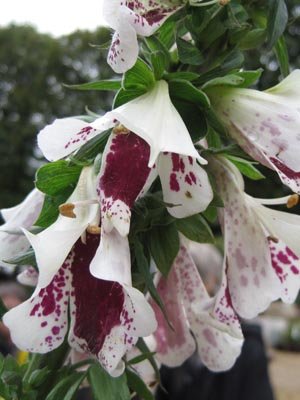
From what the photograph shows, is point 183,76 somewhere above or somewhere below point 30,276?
above

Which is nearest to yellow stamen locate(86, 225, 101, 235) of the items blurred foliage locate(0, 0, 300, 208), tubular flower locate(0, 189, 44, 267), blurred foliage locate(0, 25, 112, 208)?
tubular flower locate(0, 189, 44, 267)

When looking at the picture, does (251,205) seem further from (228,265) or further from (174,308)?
(174,308)

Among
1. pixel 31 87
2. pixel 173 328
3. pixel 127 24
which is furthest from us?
pixel 31 87

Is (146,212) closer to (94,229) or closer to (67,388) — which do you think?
(94,229)

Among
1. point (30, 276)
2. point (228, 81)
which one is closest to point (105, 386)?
point (30, 276)

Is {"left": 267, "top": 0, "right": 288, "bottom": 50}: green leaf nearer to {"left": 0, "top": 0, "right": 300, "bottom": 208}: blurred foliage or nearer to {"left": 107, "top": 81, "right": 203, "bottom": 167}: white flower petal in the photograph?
{"left": 107, "top": 81, "right": 203, "bottom": 167}: white flower petal

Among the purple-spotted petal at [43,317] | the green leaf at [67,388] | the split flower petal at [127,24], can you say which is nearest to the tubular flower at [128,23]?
the split flower petal at [127,24]

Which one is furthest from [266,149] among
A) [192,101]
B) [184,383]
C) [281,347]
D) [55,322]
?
[281,347]
